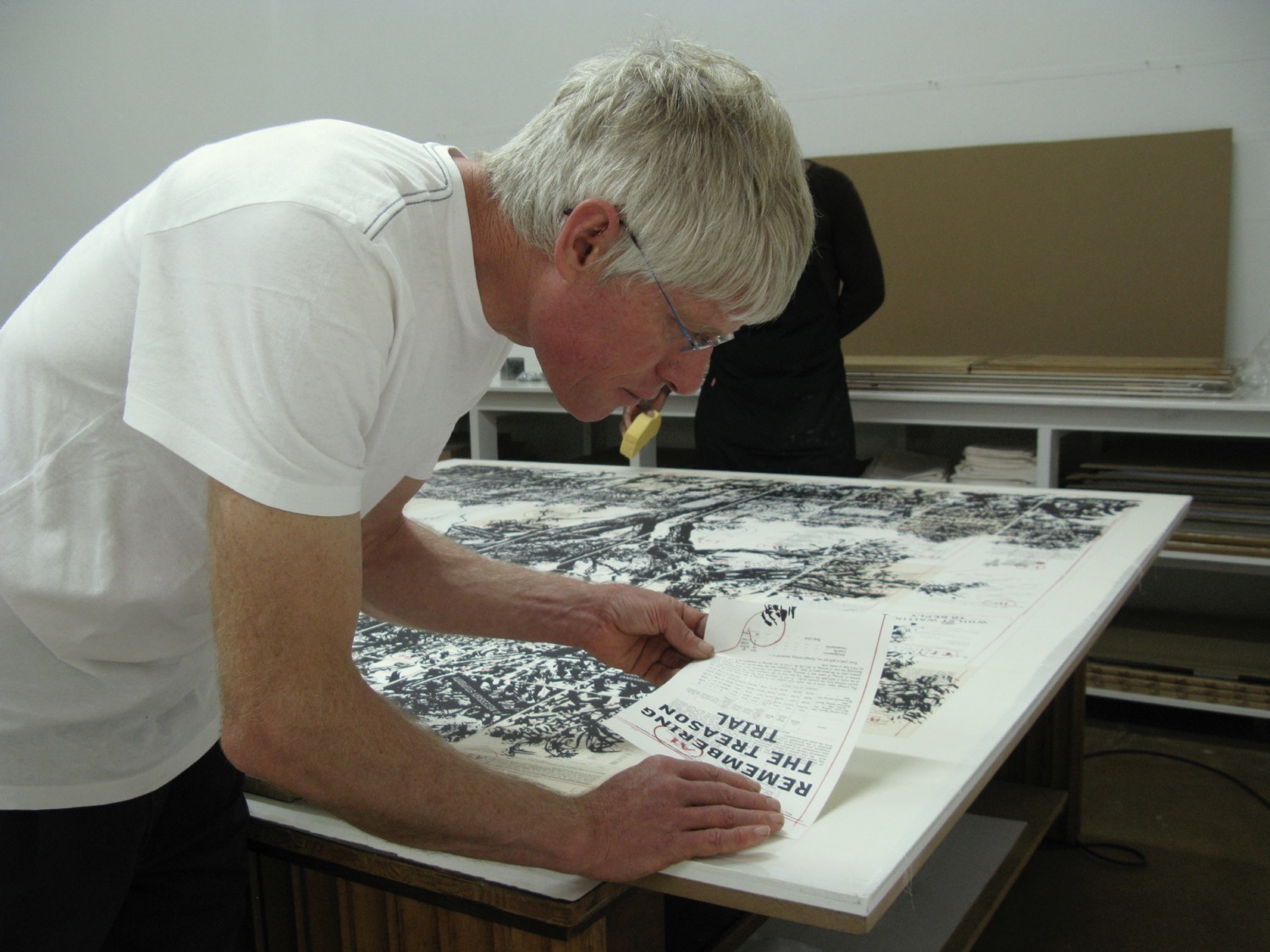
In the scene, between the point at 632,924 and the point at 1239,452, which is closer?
the point at 632,924

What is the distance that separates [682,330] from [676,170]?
0.53 ft

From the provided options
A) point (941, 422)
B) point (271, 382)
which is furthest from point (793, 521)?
point (271, 382)

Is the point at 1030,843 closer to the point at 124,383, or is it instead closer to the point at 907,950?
the point at 907,950

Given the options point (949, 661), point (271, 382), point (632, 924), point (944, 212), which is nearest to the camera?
point (271, 382)

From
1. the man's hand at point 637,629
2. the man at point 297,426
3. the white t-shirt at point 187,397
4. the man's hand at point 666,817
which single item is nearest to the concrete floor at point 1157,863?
the man's hand at point 637,629

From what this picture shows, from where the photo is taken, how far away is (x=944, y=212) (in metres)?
3.61

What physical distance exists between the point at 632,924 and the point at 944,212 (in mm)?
3086

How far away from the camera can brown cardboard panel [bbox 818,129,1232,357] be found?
3.30m

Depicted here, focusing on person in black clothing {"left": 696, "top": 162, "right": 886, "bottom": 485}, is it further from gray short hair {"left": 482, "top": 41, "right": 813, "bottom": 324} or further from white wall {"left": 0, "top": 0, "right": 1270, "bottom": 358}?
gray short hair {"left": 482, "top": 41, "right": 813, "bottom": 324}

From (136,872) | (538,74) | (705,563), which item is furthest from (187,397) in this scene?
(538,74)

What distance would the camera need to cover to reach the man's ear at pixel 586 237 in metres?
0.90

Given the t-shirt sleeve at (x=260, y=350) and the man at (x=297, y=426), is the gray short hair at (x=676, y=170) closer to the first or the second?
the man at (x=297, y=426)

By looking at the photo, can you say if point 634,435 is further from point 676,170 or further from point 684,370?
point 676,170

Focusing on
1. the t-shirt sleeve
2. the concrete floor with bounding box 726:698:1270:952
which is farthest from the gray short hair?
the concrete floor with bounding box 726:698:1270:952
